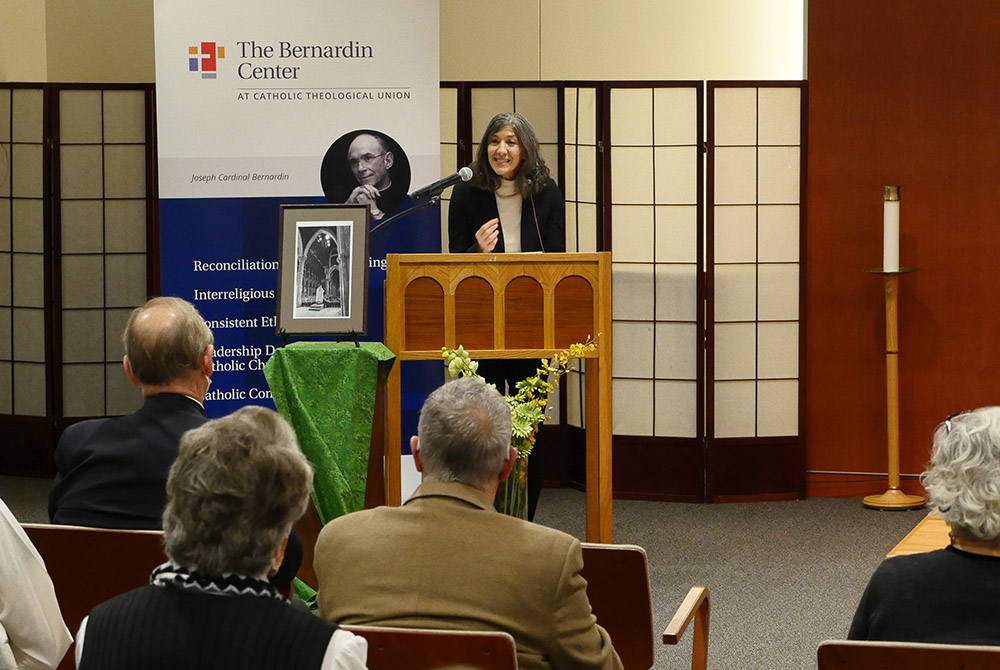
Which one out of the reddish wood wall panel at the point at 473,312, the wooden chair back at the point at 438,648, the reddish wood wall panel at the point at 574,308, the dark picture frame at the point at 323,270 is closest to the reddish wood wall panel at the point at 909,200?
the reddish wood wall panel at the point at 574,308

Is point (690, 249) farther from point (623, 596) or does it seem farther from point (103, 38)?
point (623, 596)

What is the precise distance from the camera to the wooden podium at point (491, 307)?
384 cm

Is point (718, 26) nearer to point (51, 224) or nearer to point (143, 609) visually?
point (51, 224)

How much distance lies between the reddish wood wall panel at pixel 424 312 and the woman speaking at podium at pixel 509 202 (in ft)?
1.57

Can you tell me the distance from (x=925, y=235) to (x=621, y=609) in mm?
4170

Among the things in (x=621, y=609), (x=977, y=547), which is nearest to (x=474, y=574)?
(x=621, y=609)

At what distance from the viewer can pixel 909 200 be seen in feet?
19.5

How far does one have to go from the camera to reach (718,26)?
22.4ft

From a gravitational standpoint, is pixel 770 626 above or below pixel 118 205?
below

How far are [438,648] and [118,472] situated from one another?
42.3 inches

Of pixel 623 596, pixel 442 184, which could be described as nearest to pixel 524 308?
pixel 442 184

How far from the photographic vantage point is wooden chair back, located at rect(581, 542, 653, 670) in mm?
2295

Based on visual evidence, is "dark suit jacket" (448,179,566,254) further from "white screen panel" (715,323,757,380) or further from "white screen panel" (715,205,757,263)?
"white screen panel" (715,323,757,380)

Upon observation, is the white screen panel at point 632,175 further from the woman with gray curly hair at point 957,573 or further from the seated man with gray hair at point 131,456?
the woman with gray curly hair at point 957,573
